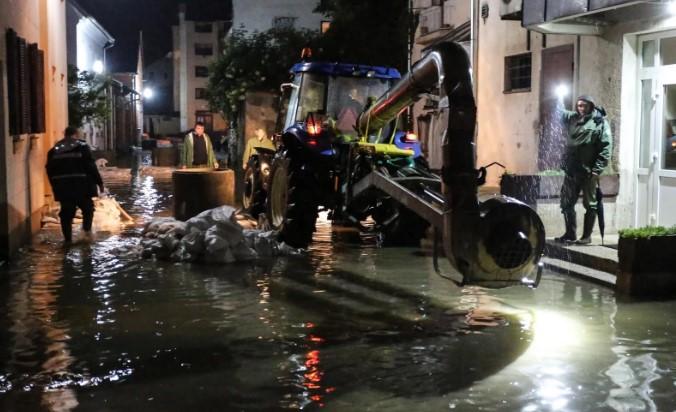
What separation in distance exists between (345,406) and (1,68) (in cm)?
743

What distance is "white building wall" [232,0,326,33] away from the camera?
46.3 m

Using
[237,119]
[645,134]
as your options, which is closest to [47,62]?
[645,134]

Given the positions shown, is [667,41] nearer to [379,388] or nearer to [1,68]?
[379,388]

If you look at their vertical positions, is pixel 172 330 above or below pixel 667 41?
below

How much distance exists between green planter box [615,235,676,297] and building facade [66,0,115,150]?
23.7 meters

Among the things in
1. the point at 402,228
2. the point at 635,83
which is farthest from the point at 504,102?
the point at 402,228

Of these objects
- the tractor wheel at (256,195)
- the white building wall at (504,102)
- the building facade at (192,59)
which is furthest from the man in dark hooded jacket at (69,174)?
the building facade at (192,59)

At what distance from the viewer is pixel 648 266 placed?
8445 mm

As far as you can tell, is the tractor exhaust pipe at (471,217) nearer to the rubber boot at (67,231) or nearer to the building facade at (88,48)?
the rubber boot at (67,231)

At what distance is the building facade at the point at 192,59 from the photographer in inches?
2955

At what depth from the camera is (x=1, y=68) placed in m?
10.4

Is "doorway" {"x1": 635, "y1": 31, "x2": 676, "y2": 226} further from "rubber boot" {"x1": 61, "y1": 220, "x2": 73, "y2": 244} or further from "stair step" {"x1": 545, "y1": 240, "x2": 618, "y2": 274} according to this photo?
"rubber boot" {"x1": 61, "y1": 220, "x2": 73, "y2": 244}

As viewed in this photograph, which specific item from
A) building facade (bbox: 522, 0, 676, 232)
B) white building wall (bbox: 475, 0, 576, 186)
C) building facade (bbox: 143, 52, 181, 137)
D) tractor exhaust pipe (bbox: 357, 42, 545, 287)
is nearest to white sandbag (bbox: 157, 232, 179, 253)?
tractor exhaust pipe (bbox: 357, 42, 545, 287)

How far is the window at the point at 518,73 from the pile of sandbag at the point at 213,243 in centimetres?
592
